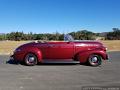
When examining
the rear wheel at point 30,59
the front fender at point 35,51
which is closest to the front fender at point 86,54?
the front fender at point 35,51

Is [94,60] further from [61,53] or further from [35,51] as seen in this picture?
[35,51]

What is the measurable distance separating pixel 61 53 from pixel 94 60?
5.56 feet

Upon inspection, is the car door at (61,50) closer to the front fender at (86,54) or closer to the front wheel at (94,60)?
the front fender at (86,54)

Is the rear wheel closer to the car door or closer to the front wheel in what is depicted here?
the car door

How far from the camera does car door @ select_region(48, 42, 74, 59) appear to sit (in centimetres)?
1397

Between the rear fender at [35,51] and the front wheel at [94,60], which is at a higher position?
the rear fender at [35,51]

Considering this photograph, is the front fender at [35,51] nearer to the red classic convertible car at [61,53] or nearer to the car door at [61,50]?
the red classic convertible car at [61,53]

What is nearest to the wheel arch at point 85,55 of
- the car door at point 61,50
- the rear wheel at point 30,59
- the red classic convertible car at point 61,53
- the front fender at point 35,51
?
the red classic convertible car at point 61,53

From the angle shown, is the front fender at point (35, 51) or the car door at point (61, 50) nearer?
the front fender at point (35, 51)

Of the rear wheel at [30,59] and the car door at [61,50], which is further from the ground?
the car door at [61,50]

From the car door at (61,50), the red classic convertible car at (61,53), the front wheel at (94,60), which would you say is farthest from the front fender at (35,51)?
the front wheel at (94,60)

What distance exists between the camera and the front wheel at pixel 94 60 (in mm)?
13922

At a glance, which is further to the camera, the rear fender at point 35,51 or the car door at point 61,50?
the car door at point 61,50

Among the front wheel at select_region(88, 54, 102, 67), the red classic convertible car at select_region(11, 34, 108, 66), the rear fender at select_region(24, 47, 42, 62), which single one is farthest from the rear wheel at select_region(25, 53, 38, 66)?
the front wheel at select_region(88, 54, 102, 67)
